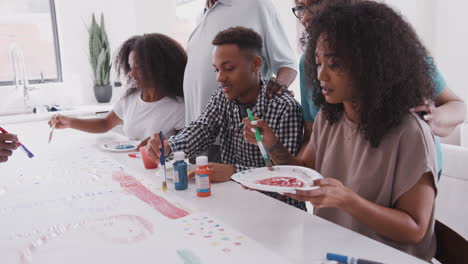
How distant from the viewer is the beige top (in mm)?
1047

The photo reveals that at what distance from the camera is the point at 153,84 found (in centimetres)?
212

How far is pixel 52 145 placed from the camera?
2.10m

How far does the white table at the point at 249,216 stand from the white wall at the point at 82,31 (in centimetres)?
246

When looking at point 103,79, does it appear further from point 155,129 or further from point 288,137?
point 288,137

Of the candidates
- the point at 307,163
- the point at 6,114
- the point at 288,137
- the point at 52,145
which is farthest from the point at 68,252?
the point at 6,114

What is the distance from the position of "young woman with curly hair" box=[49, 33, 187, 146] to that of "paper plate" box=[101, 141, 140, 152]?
15 centimetres

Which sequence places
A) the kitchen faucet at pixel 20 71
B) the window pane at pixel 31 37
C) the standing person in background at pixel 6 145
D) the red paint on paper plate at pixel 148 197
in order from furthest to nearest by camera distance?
the window pane at pixel 31 37
the kitchen faucet at pixel 20 71
the standing person in background at pixel 6 145
the red paint on paper plate at pixel 148 197

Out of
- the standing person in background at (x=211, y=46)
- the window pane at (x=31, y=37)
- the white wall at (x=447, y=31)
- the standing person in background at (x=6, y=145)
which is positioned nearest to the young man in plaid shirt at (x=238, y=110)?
the standing person in background at (x=211, y=46)

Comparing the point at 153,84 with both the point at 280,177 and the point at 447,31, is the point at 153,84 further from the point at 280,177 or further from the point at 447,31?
the point at 447,31

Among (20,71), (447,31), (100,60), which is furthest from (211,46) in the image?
(20,71)

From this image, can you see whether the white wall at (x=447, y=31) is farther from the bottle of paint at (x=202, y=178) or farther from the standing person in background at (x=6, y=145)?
the standing person in background at (x=6, y=145)

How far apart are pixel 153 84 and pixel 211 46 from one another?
0.40 meters

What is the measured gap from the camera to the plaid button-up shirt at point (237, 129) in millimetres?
1581

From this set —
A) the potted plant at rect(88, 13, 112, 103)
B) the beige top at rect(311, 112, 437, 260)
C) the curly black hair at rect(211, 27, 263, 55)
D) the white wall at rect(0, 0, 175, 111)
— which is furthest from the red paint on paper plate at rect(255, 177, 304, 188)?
the white wall at rect(0, 0, 175, 111)
